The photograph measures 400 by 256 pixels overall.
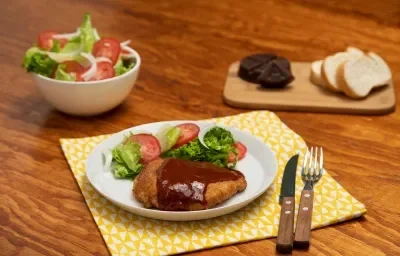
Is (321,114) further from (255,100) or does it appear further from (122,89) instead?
(122,89)

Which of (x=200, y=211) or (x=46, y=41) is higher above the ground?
(x=46, y=41)

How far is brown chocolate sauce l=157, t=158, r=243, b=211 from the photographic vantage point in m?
1.30

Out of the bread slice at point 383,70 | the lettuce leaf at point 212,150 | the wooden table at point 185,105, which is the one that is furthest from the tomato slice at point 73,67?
the bread slice at point 383,70

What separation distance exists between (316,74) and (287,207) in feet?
2.25

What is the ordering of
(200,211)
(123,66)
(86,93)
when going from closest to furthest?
(200,211) < (86,93) < (123,66)

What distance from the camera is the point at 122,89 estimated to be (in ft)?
5.82

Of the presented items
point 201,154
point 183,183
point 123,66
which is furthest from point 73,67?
point 183,183

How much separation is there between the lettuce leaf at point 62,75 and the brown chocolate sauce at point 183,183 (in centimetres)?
46

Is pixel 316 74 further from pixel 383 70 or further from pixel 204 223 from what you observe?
pixel 204 223

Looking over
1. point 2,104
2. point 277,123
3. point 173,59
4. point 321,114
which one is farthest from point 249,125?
point 2,104

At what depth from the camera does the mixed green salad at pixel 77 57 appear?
173 centimetres

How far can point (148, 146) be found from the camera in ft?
4.92

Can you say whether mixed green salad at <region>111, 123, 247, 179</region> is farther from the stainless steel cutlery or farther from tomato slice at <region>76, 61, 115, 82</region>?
tomato slice at <region>76, 61, 115, 82</region>

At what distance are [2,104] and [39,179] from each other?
408mm
